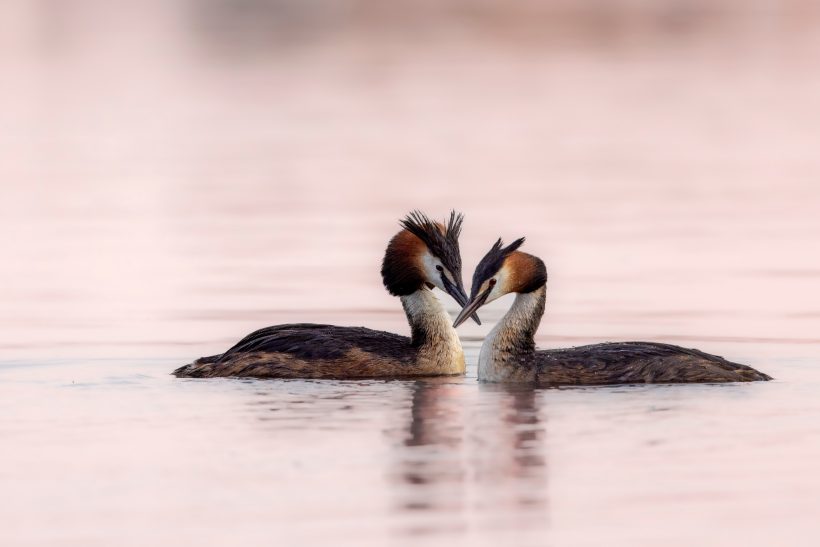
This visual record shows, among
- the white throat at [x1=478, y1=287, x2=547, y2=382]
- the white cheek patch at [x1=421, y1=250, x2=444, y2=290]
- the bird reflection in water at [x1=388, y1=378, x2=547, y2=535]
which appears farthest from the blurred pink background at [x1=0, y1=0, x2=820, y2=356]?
the bird reflection in water at [x1=388, y1=378, x2=547, y2=535]

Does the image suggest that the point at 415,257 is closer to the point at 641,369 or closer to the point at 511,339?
the point at 511,339

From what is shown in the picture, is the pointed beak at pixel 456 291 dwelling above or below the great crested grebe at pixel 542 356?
above

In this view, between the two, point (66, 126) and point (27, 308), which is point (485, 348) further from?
point (66, 126)

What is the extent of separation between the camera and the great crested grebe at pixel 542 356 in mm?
17234

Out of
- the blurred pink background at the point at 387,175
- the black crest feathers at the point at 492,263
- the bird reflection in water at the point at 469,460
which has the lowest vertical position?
the bird reflection in water at the point at 469,460

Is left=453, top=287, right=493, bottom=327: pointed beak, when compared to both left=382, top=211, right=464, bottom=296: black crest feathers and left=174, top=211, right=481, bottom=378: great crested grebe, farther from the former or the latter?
left=382, top=211, right=464, bottom=296: black crest feathers

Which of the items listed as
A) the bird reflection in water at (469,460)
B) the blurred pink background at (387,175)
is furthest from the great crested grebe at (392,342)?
the blurred pink background at (387,175)

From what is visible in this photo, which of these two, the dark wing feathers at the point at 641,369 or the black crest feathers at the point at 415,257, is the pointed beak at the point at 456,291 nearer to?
the black crest feathers at the point at 415,257

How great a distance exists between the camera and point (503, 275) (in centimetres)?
1789

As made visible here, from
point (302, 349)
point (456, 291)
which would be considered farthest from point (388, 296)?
point (302, 349)

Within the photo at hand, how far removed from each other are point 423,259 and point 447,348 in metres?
0.91

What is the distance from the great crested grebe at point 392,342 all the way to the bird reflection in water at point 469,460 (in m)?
0.91

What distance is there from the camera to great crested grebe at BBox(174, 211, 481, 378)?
1786 centimetres

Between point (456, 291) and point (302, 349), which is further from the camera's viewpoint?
point (456, 291)
